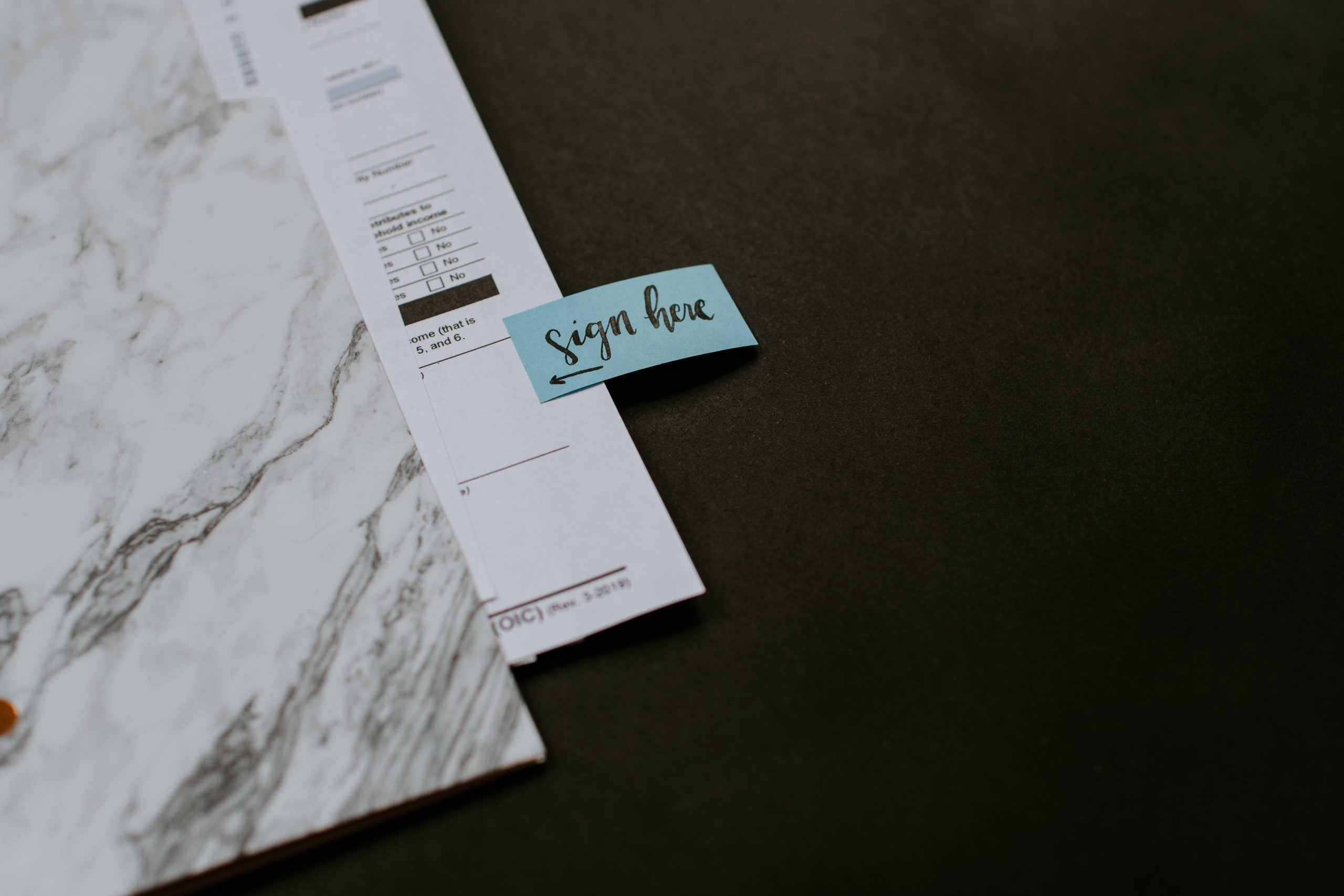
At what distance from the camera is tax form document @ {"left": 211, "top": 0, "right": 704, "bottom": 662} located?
2.01 ft

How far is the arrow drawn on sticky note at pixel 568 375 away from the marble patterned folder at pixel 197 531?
0.12 m

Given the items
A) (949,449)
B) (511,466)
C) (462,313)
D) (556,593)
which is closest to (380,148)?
(462,313)

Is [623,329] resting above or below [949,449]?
above

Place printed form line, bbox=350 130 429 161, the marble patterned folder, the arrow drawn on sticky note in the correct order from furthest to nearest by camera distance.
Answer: printed form line, bbox=350 130 429 161 → the arrow drawn on sticky note → the marble patterned folder

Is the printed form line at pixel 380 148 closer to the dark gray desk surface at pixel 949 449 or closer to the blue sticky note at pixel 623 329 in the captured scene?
the dark gray desk surface at pixel 949 449

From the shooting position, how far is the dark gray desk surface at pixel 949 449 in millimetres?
552

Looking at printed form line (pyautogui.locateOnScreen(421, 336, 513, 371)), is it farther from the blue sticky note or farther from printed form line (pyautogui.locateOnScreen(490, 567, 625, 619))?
printed form line (pyautogui.locateOnScreen(490, 567, 625, 619))

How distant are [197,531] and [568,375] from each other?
286 mm

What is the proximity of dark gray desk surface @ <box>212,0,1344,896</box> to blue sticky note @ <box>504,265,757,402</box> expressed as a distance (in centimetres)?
2

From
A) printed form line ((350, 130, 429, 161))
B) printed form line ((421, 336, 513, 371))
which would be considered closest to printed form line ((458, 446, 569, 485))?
printed form line ((421, 336, 513, 371))

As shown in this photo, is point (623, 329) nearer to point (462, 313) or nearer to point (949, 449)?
point (462, 313)

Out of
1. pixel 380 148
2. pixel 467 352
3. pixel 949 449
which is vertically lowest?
pixel 949 449

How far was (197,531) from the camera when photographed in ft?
2.06

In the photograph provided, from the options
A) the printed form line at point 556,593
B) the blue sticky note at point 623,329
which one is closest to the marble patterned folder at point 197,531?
the printed form line at point 556,593
